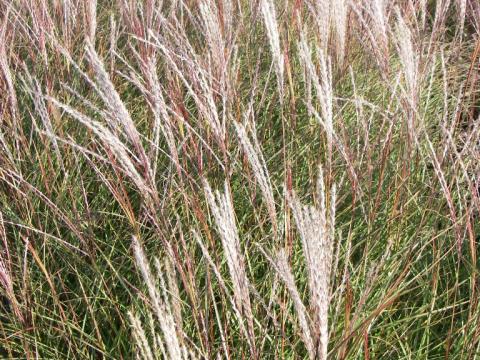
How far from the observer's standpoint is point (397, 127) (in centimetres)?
221

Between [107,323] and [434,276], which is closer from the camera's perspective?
[434,276]

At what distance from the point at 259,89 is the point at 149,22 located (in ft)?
2.32

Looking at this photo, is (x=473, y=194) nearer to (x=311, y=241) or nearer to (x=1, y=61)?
(x=311, y=241)

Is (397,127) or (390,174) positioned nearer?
(390,174)

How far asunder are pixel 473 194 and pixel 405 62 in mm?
327

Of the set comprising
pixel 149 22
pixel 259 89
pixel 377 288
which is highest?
pixel 149 22

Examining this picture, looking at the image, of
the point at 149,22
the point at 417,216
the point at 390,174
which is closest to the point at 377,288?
the point at 417,216

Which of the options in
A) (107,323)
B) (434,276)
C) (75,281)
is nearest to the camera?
(434,276)

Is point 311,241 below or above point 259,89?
above

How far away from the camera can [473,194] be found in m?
1.30

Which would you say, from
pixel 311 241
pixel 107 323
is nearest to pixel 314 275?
pixel 311 241

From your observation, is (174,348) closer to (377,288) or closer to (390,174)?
(377,288)

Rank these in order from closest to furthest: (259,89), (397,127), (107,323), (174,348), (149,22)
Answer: (174,348) → (107,323) → (149,22) → (397,127) → (259,89)

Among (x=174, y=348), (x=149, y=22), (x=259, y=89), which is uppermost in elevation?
(x=149, y=22)
